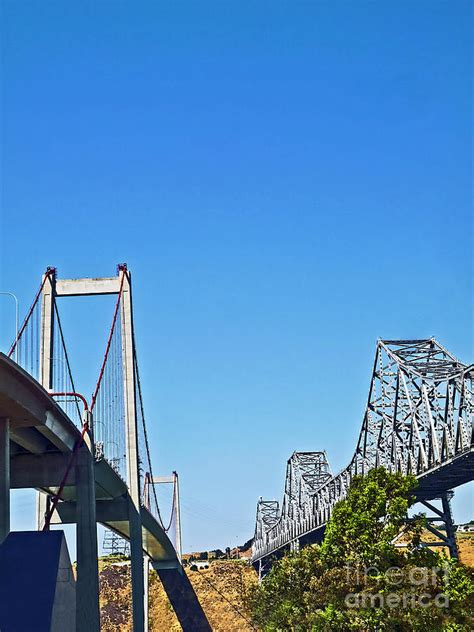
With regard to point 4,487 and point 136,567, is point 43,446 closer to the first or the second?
point 4,487

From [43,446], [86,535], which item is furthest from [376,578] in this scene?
[43,446]

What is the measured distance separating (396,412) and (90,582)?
34604 mm

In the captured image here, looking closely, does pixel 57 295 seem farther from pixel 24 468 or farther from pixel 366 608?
pixel 366 608

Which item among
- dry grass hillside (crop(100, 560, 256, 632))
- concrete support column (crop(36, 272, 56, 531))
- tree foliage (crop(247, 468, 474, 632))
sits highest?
concrete support column (crop(36, 272, 56, 531))

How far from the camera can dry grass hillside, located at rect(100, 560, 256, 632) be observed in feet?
367

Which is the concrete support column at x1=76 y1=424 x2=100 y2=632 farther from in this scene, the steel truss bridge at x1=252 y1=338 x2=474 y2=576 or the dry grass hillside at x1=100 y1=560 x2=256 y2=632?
the dry grass hillside at x1=100 y1=560 x2=256 y2=632

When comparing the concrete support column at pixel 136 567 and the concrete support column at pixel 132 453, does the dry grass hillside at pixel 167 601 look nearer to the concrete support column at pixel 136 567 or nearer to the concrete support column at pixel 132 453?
the concrete support column at pixel 136 567

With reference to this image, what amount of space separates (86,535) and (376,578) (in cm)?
1368

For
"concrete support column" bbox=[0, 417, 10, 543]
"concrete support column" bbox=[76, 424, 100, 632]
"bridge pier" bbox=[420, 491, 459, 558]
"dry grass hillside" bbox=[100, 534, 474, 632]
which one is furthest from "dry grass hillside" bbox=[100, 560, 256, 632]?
"concrete support column" bbox=[0, 417, 10, 543]

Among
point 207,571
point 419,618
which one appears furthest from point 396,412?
point 207,571

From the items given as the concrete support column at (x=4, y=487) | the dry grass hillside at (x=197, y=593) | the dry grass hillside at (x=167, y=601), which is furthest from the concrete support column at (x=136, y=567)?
the dry grass hillside at (x=197, y=593)

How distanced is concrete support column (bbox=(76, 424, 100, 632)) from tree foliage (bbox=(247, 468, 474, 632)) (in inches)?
443

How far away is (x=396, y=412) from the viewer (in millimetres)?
68375

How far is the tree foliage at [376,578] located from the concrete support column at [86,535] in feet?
36.9
